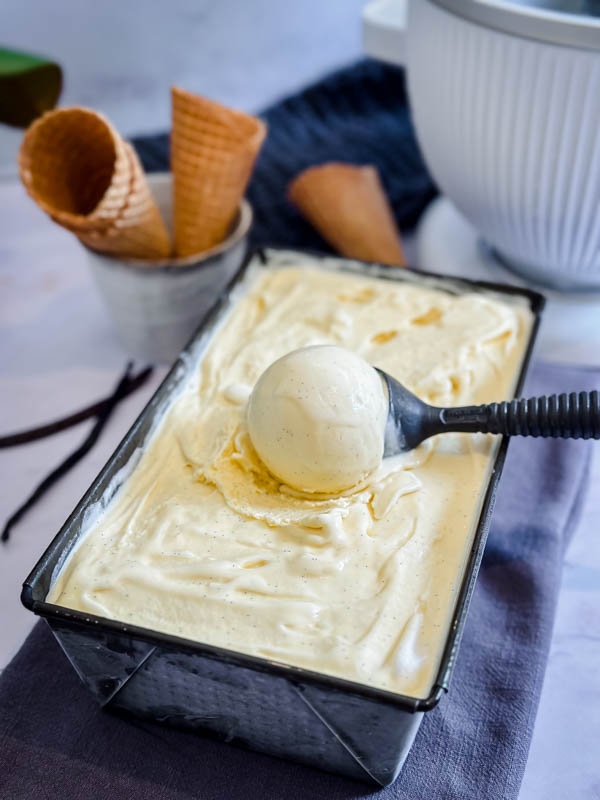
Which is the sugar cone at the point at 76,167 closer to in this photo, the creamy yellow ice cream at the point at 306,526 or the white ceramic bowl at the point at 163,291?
the white ceramic bowl at the point at 163,291

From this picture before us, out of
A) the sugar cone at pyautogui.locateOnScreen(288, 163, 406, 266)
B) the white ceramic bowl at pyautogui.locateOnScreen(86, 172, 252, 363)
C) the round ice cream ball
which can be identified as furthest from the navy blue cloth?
the round ice cream ball

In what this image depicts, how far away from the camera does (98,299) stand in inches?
54.6

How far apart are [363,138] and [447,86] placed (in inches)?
21.8

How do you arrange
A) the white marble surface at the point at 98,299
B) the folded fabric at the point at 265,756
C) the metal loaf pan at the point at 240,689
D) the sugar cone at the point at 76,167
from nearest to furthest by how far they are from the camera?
1. the metal loaf pan at the point at 240,689
2. the folded fabric at the point at 265,756
3. the white marble surface at the point at 98,299
4. the sugar cone at the point at 76,167

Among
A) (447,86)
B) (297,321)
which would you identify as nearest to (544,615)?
(297,321)

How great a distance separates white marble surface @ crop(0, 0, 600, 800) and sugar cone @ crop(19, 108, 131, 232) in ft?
0.79

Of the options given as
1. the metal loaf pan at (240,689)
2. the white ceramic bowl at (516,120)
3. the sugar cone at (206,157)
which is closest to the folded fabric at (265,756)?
the metal loaf pan at (240,689)

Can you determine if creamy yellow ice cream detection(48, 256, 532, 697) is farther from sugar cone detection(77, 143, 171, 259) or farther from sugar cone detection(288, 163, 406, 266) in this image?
sugar cone detection(288, 163, 406, 266)

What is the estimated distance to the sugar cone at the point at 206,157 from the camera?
1121 millimetres

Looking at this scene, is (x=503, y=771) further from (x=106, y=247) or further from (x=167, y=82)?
(x=167, y=82)

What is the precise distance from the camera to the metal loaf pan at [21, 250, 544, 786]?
67 cm

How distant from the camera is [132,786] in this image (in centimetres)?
79

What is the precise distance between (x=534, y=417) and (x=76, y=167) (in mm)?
724

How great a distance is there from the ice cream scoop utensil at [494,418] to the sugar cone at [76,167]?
1.39 ft
